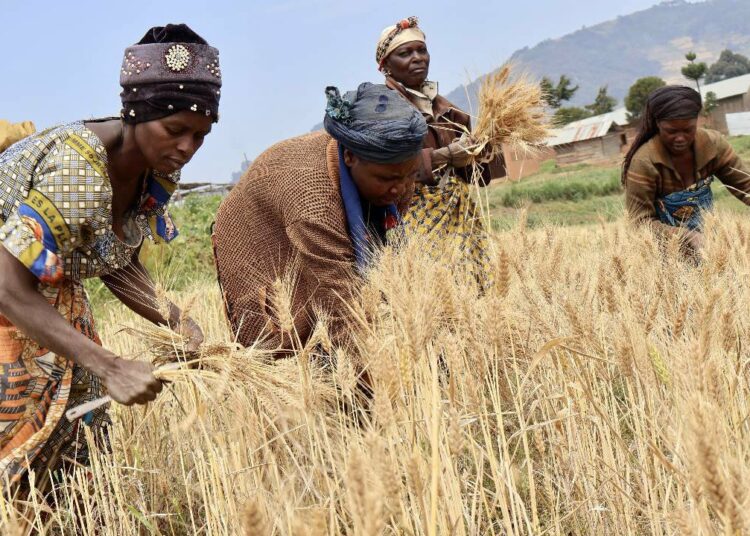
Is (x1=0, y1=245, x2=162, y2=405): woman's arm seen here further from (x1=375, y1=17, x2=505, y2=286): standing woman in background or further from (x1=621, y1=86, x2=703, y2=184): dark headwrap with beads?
(x1=621, y1=86, x2=703, y2=184): dark headwrap with beads

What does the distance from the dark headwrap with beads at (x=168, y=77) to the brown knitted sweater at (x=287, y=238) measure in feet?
1.18

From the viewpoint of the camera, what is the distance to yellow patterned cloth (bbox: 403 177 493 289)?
3225mm

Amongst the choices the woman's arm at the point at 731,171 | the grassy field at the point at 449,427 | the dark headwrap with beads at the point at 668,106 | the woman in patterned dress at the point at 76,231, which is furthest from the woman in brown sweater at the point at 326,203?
the woman's arm at the point at 731,171

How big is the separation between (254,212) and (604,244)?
9.83 feet

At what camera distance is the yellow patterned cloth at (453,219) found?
3.22 metres

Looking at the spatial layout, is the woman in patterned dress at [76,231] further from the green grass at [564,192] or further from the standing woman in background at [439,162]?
the green grass at [564,192]

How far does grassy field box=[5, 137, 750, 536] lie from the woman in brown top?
63.8 inches

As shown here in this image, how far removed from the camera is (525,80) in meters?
3.51

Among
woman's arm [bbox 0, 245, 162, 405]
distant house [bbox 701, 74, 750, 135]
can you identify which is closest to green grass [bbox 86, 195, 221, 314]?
woman's arm [bbox 0, 245, 162, 405]

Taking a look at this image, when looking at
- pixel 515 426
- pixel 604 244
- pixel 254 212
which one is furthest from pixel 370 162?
pixel 604 244

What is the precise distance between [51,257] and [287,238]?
0.80m

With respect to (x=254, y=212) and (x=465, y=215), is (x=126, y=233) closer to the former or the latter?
(x=254, y=212)

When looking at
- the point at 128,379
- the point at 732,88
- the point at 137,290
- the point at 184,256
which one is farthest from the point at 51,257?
the point at 732,88

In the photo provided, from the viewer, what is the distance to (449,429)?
1312 mm
